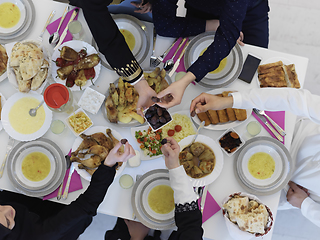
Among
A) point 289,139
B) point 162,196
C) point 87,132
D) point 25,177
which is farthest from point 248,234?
point 25,177

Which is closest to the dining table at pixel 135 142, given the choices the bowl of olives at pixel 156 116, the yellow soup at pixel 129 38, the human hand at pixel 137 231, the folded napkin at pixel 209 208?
the folded napkin at pixel 209 208

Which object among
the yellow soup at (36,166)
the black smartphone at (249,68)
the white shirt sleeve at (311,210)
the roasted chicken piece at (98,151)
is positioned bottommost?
the white shirt sleeve at (311,210)

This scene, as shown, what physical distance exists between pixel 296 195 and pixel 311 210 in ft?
0.41

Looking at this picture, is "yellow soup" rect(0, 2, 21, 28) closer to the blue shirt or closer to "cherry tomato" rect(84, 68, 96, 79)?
"cherry tomato" rect(84, 68, 96, 79)

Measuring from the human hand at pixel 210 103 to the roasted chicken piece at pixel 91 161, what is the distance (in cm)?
65

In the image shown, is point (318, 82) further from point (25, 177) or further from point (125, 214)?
point (25, 177)

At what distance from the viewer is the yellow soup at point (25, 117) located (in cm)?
151

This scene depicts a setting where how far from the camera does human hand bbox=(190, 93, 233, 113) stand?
143 centimetres

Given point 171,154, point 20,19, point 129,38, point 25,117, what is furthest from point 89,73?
point 171,154

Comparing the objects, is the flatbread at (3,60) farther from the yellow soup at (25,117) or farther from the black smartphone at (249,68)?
the black smartphone at (249,68)

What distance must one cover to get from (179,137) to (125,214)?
595mm

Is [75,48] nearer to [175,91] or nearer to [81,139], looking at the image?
[81,139]

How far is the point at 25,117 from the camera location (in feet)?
4.99

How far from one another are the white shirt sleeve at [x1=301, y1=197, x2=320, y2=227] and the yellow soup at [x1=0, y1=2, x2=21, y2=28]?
2318 millimetres
